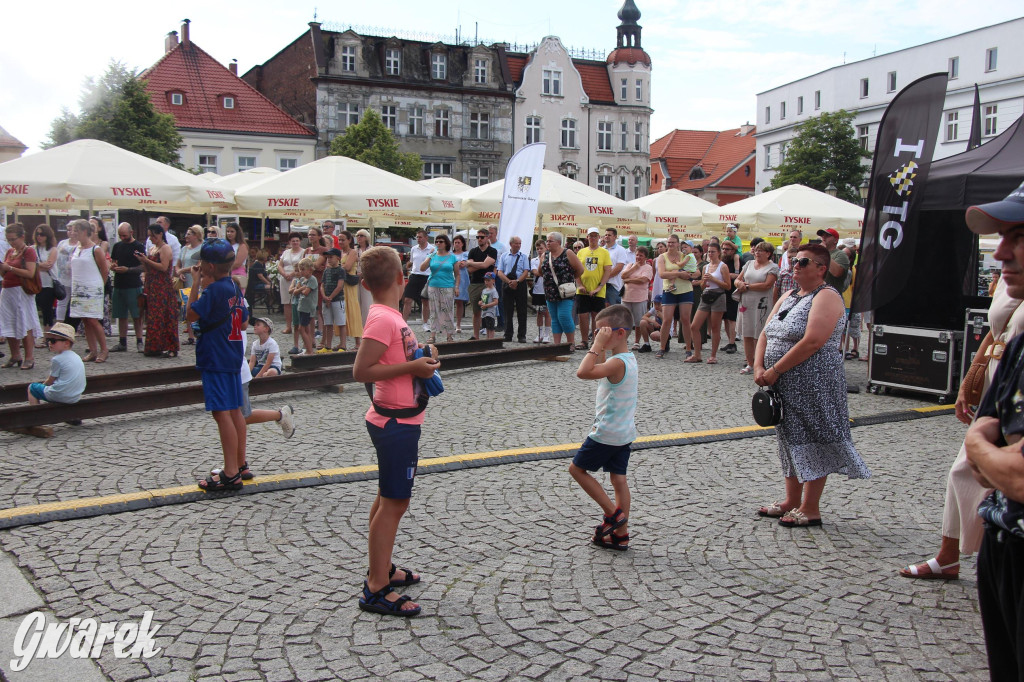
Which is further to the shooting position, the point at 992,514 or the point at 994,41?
the point at 994,41

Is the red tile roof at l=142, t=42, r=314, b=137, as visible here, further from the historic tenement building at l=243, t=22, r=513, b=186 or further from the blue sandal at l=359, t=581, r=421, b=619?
the blue sandal at l=359, t=581, r=421, b=619

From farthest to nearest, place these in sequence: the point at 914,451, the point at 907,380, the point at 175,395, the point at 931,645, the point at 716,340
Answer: the point at 716,340
the point at 907,380
the point at 175,395
the point at 914,451
the point at 931,645

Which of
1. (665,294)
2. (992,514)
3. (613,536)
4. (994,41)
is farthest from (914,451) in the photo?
(994,41)

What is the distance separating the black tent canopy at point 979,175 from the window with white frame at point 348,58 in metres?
46.7

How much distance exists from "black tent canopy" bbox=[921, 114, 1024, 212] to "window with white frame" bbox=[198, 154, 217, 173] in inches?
1752

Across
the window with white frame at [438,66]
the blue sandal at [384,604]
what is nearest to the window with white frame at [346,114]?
the window with white frame at [438,66]

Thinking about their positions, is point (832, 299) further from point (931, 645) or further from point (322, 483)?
point (322, 483)

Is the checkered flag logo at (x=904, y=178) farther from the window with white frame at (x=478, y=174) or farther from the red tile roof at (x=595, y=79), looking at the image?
the red tile roof at (x=595, y=79)

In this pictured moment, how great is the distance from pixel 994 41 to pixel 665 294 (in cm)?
5580

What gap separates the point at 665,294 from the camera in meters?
13.5

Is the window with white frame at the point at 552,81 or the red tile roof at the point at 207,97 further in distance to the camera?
the window with white frame at the point at 552,81

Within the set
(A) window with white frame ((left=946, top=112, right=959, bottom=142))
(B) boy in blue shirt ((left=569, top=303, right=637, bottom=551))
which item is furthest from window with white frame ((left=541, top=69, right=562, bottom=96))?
(B) boy in blue shirt ((left=569, top=303, right=637, bottom=551))

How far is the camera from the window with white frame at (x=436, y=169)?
→ 5462cm

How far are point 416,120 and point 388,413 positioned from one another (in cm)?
5243
